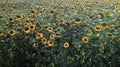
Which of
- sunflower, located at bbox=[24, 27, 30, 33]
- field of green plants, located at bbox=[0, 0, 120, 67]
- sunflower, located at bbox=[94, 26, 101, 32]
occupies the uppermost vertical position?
sunflower, located at bbox=[24, 27, 30, 33]

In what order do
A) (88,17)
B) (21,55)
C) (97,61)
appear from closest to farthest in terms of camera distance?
(97,61) → (21,55) → (88,17)

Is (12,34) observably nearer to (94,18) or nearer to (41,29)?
(41,29)

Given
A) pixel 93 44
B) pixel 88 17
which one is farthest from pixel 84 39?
pixel 88 17

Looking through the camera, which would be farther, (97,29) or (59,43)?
(97,29)

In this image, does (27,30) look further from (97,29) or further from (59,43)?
(97,29)

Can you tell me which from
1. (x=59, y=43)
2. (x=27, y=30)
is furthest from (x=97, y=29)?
(x=27, y=30)

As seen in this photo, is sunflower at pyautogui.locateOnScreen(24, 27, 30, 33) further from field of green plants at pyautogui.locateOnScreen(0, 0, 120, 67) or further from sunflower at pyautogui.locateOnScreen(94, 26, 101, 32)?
sunflower at pyautogui.locateOnScreen(94, 26, 101, 32)

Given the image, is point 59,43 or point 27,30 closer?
point 59,43

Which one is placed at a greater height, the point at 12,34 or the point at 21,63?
the point at 12,34

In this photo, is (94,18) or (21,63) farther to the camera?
(94,18)

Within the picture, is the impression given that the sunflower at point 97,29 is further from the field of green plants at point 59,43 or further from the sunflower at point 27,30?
the sunflower at point 27,30

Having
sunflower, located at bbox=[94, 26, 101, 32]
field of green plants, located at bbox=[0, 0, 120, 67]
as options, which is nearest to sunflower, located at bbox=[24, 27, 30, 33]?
field of green plants, located at bbox=[0, 0, 120, 67]
